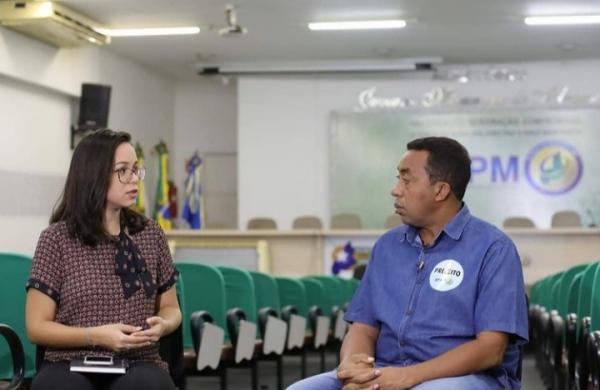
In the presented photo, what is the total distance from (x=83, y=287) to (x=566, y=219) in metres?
11.7

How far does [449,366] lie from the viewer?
8.39ft

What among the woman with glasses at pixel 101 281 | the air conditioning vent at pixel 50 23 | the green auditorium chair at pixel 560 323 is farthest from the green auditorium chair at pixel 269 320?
the air conditioning vent at pixel 50 23

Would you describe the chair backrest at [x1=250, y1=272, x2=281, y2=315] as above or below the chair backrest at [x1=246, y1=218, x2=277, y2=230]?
below

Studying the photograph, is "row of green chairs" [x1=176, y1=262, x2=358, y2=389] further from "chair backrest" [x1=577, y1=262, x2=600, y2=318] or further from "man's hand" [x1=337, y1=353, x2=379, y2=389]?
"chair backrest" [x1=577, y1=262, x2=600, y2=318]

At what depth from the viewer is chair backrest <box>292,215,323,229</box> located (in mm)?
14523

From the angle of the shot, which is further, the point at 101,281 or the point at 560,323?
the point at 560,323

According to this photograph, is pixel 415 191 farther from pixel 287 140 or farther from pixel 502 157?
pixel 287 140

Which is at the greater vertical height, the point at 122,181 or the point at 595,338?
the point at 122,181

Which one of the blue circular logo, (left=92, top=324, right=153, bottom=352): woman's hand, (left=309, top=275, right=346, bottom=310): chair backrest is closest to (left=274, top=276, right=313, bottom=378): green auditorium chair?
(left=309, top=275, right=346, bottom=310): chair backrest

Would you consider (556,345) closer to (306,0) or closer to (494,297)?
(494,297)

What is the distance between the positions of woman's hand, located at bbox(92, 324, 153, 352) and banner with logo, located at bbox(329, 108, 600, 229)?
12.1 meters

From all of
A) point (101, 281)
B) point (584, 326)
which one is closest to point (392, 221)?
point (584, 326)

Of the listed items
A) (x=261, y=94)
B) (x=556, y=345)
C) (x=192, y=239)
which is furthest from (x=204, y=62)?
(x=556, y=345)

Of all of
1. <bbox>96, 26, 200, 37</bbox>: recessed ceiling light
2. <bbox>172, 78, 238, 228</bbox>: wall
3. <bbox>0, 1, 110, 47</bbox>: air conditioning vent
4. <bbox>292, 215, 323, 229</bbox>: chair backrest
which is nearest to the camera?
<bbox>0, 1, 110, 47</bbox>: air conditioning vent
